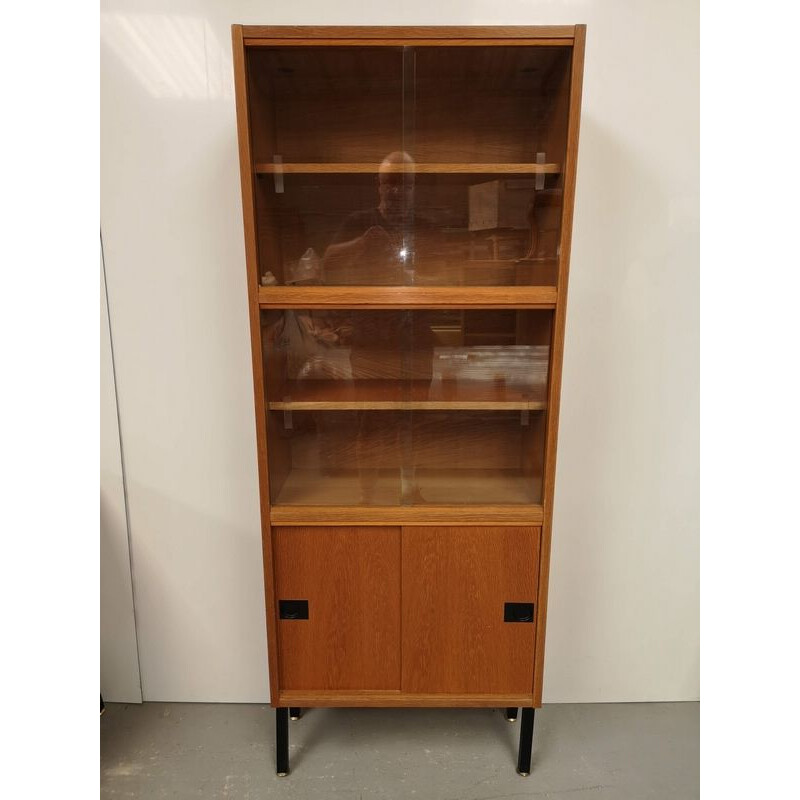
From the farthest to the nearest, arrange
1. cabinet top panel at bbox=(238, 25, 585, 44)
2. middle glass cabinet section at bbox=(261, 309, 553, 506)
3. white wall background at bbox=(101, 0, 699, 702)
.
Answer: white wall background at bbox=(101, 0, 699, 702), middle glass cabinet section at bbox=(261, 309, 553, 506), cabinet top panel at bbox=(238, 25, 585, 44)

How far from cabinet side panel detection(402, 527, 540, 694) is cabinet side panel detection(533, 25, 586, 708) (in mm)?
28

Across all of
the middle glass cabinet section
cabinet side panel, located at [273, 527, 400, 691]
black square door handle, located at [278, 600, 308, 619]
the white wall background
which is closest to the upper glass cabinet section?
the middle glass cabinet section

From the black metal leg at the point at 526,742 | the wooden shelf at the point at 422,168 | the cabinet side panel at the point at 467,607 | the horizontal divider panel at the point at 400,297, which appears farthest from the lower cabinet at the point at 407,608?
the wooden shelf at the point at 422,168

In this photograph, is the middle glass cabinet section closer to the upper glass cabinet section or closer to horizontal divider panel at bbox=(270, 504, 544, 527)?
horizontal divider panel at bbox=(270, 504, 544, 527)

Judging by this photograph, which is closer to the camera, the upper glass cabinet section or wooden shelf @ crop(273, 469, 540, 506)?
the upper glass cabinet section

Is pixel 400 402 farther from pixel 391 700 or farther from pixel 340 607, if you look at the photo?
pixel 391 700

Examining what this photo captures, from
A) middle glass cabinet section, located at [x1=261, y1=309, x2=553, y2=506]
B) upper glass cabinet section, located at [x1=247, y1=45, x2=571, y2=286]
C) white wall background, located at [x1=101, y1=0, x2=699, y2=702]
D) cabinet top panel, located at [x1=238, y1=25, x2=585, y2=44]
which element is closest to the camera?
cabinet top panel, located at [x1=238, y1=25, x2=585, y2=44]

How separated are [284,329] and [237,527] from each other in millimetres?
807

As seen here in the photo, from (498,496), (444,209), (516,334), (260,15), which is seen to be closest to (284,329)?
(444,209)

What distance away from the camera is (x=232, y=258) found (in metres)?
1.89

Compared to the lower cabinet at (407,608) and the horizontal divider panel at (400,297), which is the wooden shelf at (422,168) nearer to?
the horizontal divider panel at (400,297)

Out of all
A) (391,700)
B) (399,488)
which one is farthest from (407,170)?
(391,700)

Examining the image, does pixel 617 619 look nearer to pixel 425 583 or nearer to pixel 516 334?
pixel 425 583

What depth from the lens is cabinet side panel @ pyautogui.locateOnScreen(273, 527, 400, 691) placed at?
169cm
